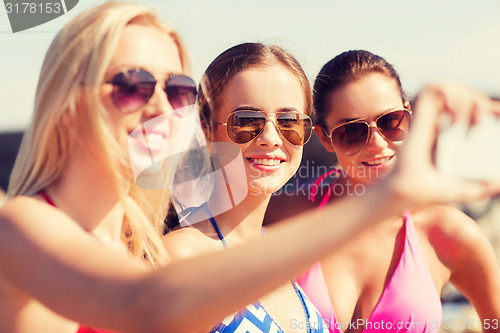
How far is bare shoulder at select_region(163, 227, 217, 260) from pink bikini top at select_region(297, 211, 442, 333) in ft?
1.96

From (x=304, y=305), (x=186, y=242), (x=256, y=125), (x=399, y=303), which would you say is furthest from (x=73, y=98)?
(x=399, y=303)

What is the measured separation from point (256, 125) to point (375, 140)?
67 centimetres

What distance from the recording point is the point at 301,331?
1.97 metres

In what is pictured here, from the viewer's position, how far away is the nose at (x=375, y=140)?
2.45 meters

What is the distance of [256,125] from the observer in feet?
6.75

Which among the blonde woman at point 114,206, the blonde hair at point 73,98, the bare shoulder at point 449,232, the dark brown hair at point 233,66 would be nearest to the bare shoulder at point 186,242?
the blonde woman at point 114,206

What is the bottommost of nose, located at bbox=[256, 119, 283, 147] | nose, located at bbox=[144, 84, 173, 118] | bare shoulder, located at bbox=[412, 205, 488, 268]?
bare shoulder, located at bbox=[412, 205, 488, 268]

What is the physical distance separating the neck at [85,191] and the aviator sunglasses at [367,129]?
55.2 inches

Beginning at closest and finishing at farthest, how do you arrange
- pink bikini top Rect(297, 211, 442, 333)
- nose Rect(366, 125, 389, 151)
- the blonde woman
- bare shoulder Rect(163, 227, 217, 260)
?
1. the blonde woman
2. bare shoulder Rect(163, 227, 217, 260)
3. pink bikini top Rect(297, 211, 442, 333)
4. nose Rect(366, 125, 389, 151)

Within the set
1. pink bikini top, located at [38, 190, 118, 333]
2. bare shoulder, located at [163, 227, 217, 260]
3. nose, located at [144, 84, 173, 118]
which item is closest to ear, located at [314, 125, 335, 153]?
bare shoulder, located at [163, 227, 217, 260]

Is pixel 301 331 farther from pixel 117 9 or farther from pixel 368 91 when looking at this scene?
pixel 117 9

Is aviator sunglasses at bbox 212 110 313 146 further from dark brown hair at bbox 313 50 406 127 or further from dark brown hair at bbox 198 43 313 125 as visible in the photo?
dark brown hair at bbox 313 50 406 127

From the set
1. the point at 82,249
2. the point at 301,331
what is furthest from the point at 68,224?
the point at 301,331

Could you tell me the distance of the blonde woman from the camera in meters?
0.93
